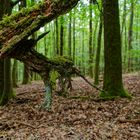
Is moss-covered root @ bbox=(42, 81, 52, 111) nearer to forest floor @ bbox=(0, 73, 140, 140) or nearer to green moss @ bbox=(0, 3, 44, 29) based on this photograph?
forest floor @ bbox=(0, 73, 140, 140)

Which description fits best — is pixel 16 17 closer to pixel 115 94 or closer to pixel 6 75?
pixel 6 75

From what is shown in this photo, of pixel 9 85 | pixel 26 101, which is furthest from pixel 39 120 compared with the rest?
pixel 9 85

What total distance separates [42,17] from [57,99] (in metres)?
4.59

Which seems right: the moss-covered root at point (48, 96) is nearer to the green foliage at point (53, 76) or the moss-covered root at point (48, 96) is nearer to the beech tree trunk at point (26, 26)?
the beech tree trunk at point (26, 26)

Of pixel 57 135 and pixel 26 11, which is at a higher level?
pixel 26 11

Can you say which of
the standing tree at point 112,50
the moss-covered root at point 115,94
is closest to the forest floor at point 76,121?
the moss-covered root at point 115,94

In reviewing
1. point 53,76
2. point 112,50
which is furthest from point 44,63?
point 112,50

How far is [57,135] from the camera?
6.79 m

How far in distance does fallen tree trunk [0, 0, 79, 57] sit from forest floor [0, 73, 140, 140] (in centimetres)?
207

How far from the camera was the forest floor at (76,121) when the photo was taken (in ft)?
22.3

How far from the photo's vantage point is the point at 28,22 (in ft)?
26.2

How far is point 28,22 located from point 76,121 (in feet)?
9.85

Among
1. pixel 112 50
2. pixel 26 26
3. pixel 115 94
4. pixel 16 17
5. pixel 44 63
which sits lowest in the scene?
pixel 115 94

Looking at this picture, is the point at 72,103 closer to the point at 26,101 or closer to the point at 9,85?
the point at 26,101
